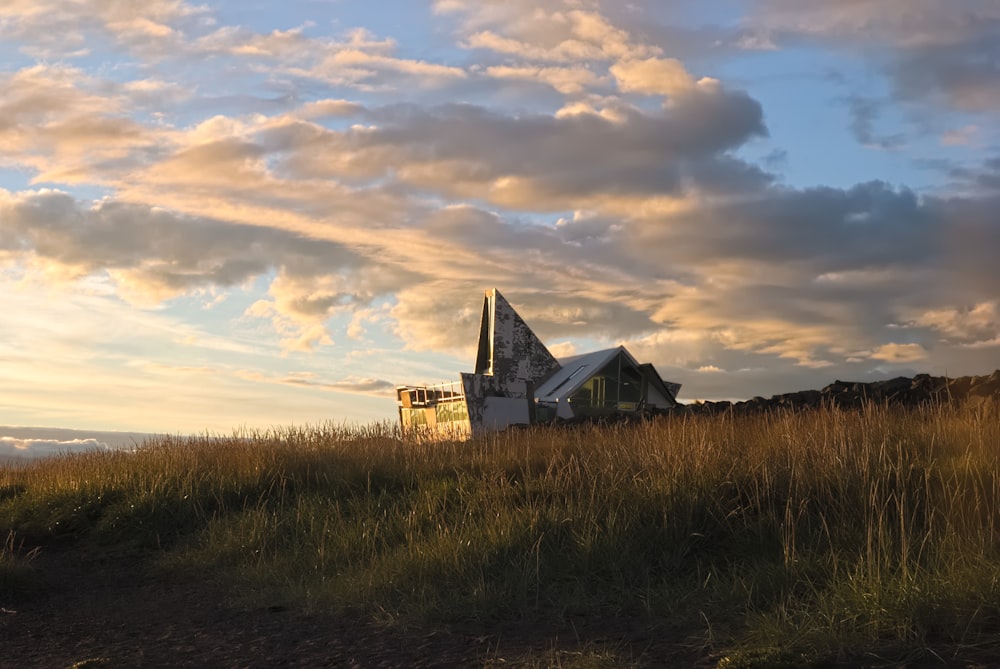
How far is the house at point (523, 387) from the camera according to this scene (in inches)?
1275

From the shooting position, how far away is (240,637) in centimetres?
621

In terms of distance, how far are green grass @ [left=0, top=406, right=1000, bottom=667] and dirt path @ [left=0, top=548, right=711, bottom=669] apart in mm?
266

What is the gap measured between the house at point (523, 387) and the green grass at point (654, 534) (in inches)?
769

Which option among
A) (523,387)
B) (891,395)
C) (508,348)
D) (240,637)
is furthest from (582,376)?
(240,637)

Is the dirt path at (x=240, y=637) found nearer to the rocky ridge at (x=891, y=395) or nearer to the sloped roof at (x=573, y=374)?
the rocky ridge at (x=891, y=395)

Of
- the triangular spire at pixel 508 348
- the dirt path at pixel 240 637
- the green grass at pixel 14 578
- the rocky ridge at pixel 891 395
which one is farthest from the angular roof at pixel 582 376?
the dirt path at pixel 240 637

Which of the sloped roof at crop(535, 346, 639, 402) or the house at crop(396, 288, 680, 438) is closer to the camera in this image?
the house at crop(396, 288, 680, 438)

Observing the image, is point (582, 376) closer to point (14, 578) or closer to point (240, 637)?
point (14, 578)

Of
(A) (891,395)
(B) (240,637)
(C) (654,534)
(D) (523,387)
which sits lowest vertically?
(B) (240,637)

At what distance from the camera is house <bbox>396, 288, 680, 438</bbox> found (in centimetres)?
3238

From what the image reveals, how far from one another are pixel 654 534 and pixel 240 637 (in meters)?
3.35

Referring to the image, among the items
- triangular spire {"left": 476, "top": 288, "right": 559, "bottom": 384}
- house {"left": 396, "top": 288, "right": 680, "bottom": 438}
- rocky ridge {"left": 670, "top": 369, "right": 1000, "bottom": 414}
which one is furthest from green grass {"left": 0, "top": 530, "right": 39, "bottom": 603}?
triangular spire {"left": 476, "top": 288, "right": 559, "bottom": 384}

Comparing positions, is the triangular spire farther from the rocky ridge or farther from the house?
the rocky ridge

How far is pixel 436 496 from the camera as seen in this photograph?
945 centimetres
